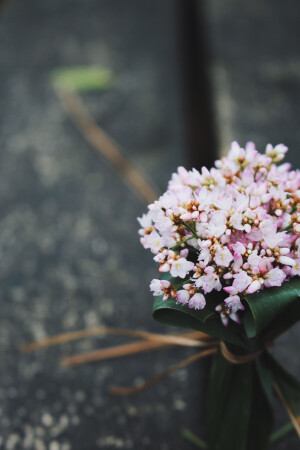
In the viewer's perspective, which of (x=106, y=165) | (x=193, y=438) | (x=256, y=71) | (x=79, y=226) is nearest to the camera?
(x=193, y=438)

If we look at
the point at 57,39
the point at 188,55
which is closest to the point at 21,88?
the point at 57,39

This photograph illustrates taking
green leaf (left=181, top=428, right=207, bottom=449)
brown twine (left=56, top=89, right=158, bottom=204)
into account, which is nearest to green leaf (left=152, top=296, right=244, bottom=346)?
green leaf (left=181, top=428, right=207, bottom=449)

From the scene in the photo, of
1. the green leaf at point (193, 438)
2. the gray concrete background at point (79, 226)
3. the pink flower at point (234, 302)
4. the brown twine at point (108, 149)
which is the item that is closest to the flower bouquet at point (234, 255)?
the pink flower at point (234, 302)

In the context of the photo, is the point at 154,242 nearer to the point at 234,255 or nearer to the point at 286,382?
the point at 234,255

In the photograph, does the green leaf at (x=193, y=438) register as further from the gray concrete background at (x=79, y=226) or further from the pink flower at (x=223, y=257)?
the pink flower at (x=223, y=257)

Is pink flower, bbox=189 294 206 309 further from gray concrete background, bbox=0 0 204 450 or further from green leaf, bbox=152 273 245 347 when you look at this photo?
gray concrete background, bbox=0 0 204 450

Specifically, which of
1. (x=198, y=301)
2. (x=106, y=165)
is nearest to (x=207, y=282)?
(x=198, y=301)
